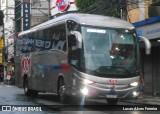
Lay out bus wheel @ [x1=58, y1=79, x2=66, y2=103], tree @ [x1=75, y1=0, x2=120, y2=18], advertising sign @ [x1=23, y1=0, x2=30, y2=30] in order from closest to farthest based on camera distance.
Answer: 1. bus wheel @ [x1=58, y1=79, x2=66, y2=103]
2. tree @ [x1=75, y1=0, x2=120, y2=18]
3. advertising sign @ [x1=23, y1=0, x2=30, y2=30]

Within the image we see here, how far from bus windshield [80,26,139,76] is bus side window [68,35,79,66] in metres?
0.37

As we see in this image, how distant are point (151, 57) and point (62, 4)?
2095cm

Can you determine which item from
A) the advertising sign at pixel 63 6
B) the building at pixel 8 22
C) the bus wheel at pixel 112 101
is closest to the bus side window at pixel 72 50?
the bus wheel at pixel 112 101

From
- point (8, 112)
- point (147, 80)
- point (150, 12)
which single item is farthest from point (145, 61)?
point (8, 112)

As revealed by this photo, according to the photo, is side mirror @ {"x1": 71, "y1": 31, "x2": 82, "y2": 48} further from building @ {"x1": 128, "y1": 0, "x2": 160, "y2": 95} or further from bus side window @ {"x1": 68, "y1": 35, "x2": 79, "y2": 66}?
building @ {"x1": 128, "y1": 0, "x2": 160, "y2": 95}

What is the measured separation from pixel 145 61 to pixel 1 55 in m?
Result: 47.7

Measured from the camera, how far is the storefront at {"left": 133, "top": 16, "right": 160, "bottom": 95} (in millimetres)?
24719

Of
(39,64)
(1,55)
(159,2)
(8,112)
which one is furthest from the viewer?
(1,55)

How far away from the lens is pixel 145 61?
28.2 metres

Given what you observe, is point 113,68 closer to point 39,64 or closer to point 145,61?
point 39,64

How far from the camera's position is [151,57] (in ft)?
89.8

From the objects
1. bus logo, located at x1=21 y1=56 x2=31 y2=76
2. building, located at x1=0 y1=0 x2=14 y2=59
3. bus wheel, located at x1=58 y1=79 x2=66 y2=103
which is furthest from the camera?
building, located at x1=0 y1=0 x2=14 y2=59

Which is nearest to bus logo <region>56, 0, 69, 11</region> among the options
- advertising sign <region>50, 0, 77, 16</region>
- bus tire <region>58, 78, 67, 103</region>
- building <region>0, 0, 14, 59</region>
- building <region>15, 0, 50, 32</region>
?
advertising sign <region>50, 0, 77, 16</region>

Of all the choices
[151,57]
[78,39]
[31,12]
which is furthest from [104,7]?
[31,12]
